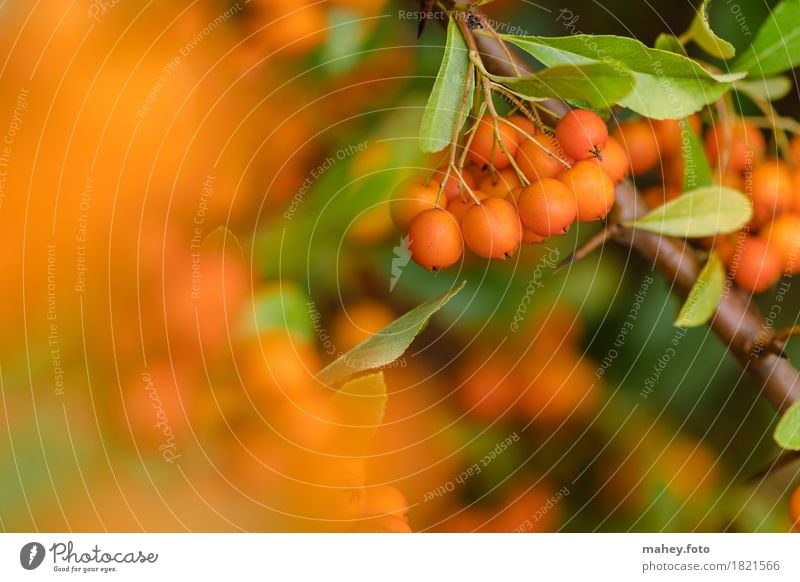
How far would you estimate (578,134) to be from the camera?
46 centimetres

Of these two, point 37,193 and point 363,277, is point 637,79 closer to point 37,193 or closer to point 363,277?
point 363,277

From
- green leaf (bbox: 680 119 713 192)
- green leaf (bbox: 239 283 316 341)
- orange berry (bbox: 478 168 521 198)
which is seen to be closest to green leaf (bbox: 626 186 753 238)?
green leaf (bbox: 680 119 713 192)

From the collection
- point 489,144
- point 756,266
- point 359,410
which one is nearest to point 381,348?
point 359,410

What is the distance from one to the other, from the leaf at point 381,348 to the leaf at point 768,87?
0.79ft

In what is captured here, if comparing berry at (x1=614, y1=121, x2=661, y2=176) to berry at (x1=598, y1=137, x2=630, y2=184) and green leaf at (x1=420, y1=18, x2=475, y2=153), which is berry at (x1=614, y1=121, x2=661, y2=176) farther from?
green leaf at (x1=420, y1=18, x2=475, y2=153)

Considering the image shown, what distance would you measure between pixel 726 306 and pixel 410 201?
0.24 m

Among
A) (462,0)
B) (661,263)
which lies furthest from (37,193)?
(661,263)

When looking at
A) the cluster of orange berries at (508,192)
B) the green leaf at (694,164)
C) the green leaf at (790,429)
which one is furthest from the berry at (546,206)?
the green leaf at (790,429)

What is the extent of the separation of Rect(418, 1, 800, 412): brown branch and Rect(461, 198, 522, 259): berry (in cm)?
10

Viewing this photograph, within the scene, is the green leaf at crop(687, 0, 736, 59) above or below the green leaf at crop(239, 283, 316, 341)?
above

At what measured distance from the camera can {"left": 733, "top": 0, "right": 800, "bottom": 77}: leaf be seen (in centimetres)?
51

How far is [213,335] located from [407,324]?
0.13 m

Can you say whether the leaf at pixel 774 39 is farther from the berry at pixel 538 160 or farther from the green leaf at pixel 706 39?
the berry at pixel 538 160

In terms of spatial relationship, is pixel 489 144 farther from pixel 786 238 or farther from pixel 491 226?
pixel 786 238
